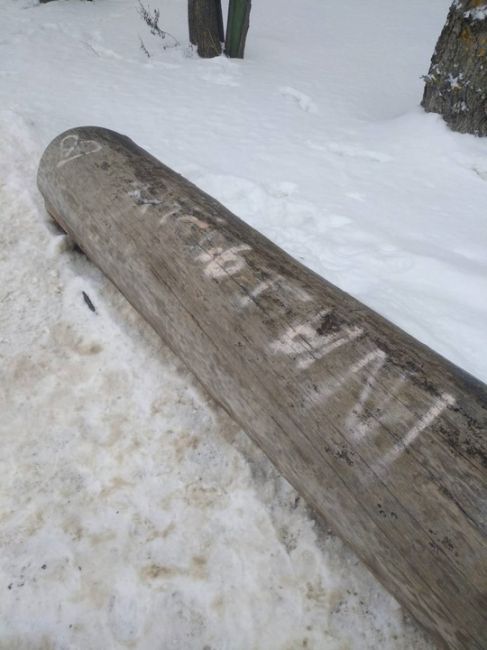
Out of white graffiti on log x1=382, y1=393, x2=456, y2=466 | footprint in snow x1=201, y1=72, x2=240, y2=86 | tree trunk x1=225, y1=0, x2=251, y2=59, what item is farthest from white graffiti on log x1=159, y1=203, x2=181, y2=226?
tree trunk x1=225, y1=0, x2=251, y2=59

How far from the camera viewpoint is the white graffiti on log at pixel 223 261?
1535 millimetres

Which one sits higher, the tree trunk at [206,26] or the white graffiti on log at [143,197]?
the tree trunk at [206,26]

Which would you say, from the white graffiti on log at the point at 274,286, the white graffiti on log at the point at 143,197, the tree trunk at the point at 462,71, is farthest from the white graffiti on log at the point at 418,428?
the tree trunk at the point at 462,71

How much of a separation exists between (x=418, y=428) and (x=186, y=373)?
104 centimetres

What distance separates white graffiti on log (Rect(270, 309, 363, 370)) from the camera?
4.16ft

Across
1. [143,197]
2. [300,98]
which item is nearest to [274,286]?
[143,197]

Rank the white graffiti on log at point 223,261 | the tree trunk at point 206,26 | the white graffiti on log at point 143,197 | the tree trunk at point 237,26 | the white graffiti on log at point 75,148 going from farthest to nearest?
1. the tree trunk at point 206,26
2. the tree trunk at point 237,26
3. the white graffiti on log at point 75,148
4. the white graffiti on log at point 143,197
5. the white graffiti on log at point 223,261

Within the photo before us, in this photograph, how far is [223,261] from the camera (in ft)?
5.14

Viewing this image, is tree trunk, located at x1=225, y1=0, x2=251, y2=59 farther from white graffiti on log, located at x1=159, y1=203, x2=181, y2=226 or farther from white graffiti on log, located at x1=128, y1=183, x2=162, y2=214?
white graffiti on log, located at x1=159, y1=203, x2=181, y2=226

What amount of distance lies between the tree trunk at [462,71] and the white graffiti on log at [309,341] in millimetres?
2846

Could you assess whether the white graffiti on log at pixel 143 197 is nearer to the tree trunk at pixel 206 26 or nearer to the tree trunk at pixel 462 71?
the tree trunk at pixel 462 71

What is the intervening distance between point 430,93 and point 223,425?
127 inches

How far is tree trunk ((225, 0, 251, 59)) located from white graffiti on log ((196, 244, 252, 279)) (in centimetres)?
459

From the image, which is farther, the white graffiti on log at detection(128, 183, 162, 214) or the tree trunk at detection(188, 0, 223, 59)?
the tree trunk at detection(188, 0, 223, 59)
